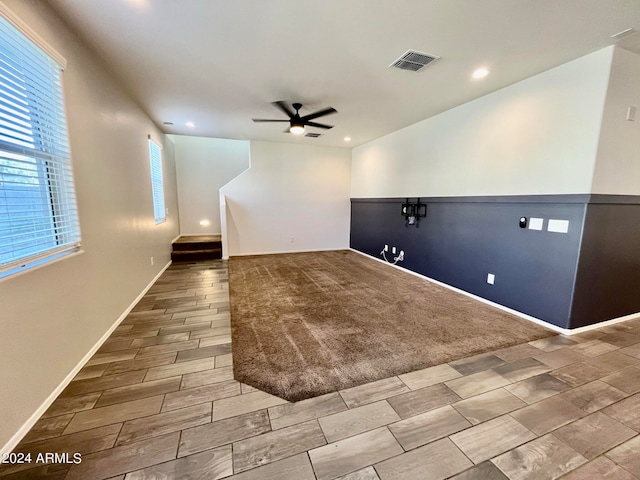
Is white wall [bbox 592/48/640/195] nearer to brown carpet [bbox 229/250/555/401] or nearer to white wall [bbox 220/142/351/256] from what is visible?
brown carpet [bbox 229/250/555/401]

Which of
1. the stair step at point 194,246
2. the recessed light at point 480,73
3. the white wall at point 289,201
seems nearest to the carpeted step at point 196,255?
the stair step at point 194,246

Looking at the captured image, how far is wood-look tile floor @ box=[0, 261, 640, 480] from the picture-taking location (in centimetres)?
127

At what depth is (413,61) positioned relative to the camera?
252cm

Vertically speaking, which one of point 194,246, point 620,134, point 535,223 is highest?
point 620,134

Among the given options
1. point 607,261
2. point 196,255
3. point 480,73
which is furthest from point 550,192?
point 196,255

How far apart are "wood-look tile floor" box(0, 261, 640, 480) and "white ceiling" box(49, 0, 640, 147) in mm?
2647

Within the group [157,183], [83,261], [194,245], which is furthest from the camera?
[194,245]

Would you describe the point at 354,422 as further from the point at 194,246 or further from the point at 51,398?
the point at 194,246

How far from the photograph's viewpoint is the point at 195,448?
1364 mm

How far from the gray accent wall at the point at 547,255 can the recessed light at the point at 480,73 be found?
1.38 m

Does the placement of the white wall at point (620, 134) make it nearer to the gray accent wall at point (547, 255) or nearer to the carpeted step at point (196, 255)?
the gray accent wall at point (547, 255)

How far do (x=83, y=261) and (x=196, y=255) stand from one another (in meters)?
3.67

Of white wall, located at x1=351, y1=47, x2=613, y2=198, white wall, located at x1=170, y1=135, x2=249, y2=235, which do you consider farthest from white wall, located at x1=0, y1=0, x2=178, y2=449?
white wall, located at x1=351, y1=47, x2=613, y2=198

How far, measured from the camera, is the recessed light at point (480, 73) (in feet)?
8.80
